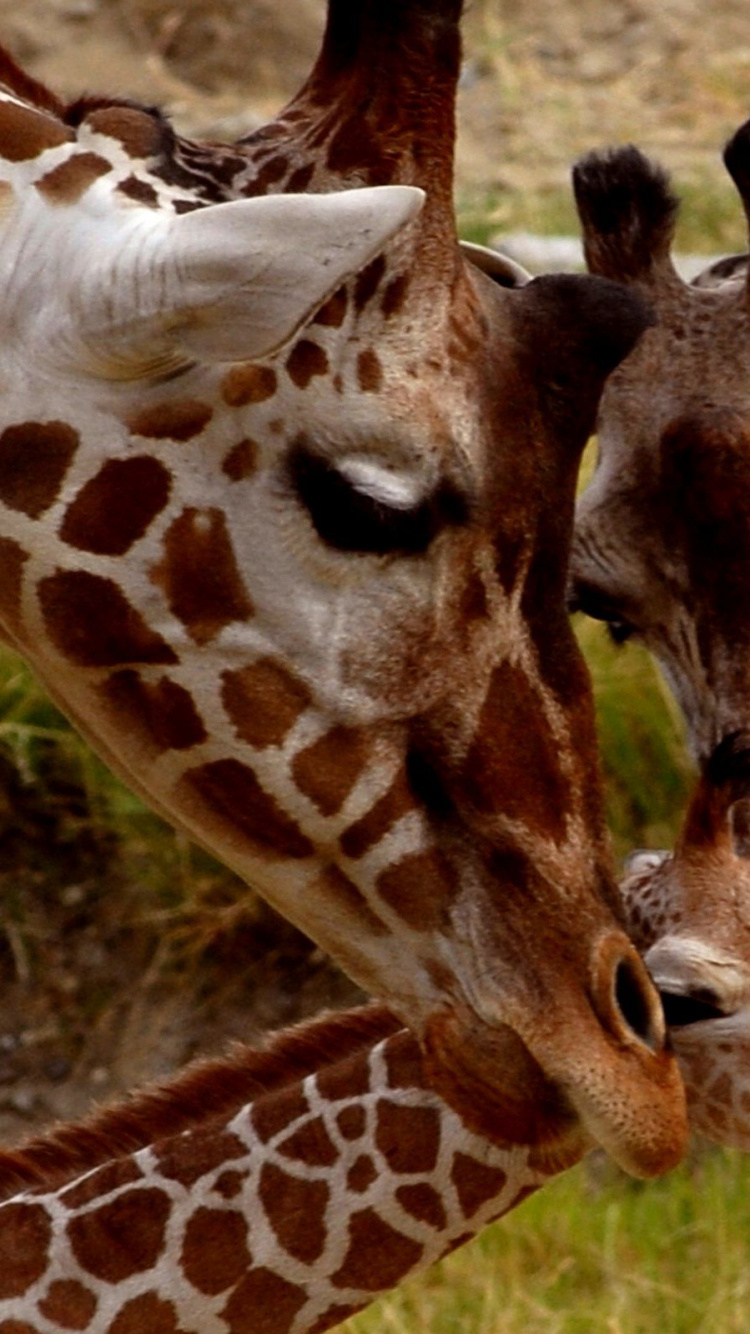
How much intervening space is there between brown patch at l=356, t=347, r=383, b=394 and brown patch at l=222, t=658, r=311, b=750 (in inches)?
10.7

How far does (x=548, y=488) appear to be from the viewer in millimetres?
2594

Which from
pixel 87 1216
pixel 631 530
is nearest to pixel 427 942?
pixel 87 1216

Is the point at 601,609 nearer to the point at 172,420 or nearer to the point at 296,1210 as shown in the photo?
the point at 296,1210

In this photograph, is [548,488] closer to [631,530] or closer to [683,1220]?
[631,530]

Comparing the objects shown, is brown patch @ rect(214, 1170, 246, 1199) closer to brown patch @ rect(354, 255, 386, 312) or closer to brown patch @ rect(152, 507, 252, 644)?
brown patch @ rect(152, 507, 252, 644)

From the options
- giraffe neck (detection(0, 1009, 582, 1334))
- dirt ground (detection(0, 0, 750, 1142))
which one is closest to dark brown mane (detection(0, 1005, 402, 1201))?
giraffe neck (detection(0, 1009, 582, 1334))

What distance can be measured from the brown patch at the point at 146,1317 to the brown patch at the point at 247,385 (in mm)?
1076

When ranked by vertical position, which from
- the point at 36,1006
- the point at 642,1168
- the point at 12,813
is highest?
the point at 642,1168

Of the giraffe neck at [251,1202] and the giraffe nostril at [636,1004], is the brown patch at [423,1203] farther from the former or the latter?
the giraffe nostril at [636,1004]

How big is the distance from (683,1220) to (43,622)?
8.13 ft

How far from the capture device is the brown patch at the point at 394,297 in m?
2.52

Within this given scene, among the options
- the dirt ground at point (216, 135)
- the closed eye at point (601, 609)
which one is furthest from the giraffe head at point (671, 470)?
the dirt ground at point (216, 135)

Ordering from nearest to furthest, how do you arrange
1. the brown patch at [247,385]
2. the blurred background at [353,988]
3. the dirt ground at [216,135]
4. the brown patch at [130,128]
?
1. the brown patch at [247,385]
2. the brown patch at [130,128]
3. the blurred background at [353,988]
4. the dirt ground at [216,135]

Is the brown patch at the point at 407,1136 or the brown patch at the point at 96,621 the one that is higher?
the brown patch at the point at 96,621
